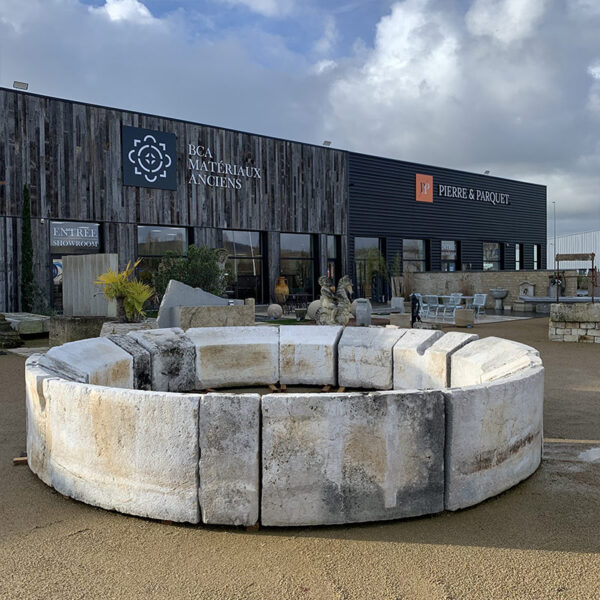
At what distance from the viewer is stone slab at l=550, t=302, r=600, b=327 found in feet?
38.1

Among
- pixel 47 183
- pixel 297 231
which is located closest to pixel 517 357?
pixel 47 183

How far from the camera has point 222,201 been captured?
21172 mm

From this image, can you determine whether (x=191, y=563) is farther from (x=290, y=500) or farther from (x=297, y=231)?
(x=297, y=231)

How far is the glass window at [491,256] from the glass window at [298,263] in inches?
482

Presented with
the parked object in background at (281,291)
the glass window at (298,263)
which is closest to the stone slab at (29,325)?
the parked object in background at (281,291)

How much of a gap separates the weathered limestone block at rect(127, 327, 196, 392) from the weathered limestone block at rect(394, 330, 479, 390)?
250 cm

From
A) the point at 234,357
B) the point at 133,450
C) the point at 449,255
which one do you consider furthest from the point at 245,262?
the point at 133,450

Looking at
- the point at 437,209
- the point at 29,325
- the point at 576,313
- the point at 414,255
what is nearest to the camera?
the point at 576,313

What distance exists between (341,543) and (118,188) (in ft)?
57.0

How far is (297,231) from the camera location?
2338 cm

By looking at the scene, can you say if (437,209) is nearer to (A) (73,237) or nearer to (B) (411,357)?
(A) (73,237)

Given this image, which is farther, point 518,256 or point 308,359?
point 518,256

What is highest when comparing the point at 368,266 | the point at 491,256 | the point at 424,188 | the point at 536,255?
the point at 424,188

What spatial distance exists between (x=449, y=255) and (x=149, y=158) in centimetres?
1683
